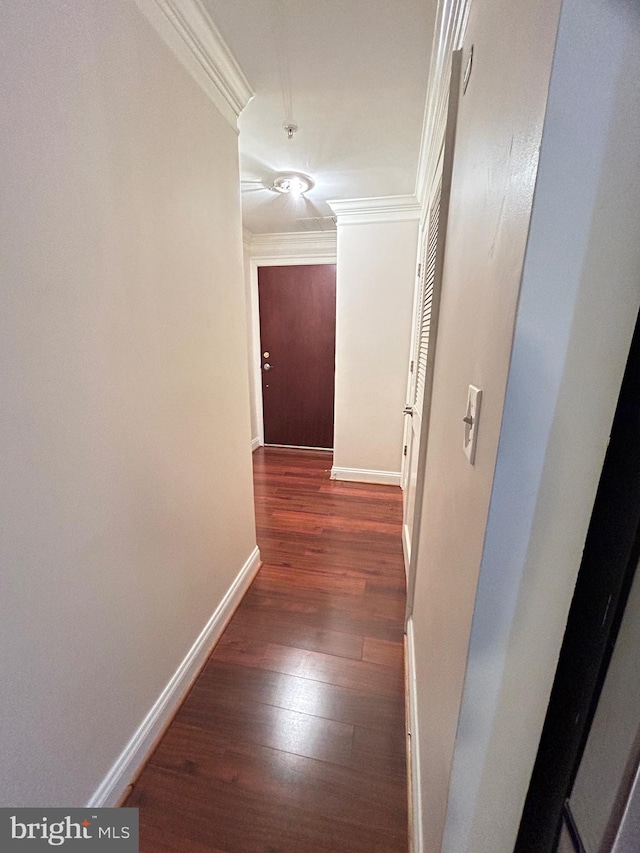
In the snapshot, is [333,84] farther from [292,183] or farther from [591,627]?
[591,627]

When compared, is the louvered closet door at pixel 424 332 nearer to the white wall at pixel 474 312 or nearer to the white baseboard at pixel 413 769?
the white wall at pixel 474 312

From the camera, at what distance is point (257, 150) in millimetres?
1788

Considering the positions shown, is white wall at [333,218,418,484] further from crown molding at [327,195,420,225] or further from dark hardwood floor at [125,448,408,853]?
dark hardwood floor at [125,448,408,853]

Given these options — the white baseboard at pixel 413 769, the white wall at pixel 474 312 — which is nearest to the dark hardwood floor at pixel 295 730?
the white baseboard at pixel 413 769

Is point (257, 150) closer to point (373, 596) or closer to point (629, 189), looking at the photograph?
point (629, 189)

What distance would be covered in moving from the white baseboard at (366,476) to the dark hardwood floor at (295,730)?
3.52ft

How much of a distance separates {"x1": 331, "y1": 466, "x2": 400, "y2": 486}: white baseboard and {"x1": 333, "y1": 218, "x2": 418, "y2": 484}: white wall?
1.1 inches

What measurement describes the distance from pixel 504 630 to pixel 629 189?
517mm

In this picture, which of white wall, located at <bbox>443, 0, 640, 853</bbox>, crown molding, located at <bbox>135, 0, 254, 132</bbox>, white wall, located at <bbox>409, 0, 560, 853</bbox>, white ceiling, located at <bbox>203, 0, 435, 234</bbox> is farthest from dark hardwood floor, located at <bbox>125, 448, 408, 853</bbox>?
white ceiling, located at <bbox>203, 0, 435, 234</bbox>

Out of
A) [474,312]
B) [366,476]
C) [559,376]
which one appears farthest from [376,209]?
[559,376]

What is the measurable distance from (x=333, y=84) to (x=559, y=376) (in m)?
1.67

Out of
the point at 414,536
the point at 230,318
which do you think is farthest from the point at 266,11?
the point at 414,536

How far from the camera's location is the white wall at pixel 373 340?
2.58 metres

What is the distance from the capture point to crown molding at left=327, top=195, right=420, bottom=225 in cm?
240
